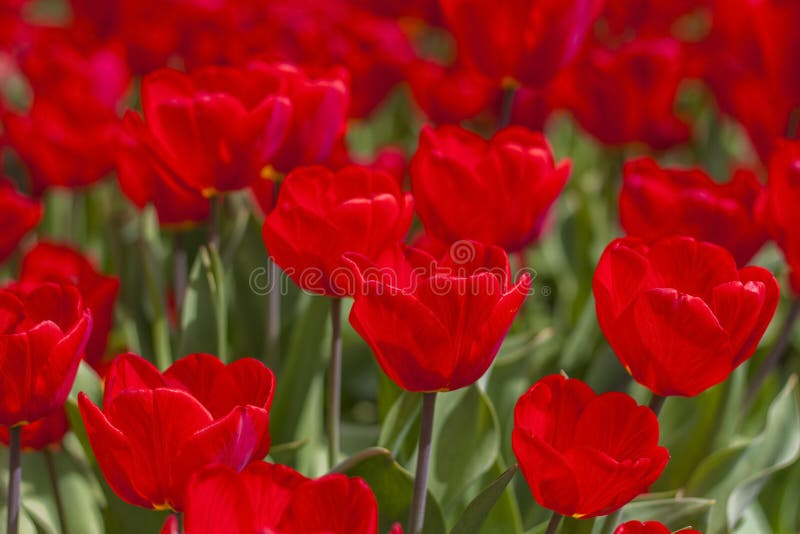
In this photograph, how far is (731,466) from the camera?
0.85m

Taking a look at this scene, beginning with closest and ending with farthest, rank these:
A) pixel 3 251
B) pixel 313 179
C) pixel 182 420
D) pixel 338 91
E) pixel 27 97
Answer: pixel 182 420
pixel 313 179
pixel 338 91
pixel 3 251
pixel 27 97

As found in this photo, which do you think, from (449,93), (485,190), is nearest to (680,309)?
(485,190)

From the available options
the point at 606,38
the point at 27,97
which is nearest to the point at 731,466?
the point at 606,38

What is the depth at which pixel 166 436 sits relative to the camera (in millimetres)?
532

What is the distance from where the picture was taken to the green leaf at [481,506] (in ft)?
1.98

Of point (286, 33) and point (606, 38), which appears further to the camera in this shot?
point (606, 38)

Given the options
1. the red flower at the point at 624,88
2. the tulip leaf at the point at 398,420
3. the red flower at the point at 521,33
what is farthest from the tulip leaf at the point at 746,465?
the red flower at the point at 624,88

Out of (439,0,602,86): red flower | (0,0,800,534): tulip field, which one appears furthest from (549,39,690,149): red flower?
(439,0,602,86): red flower

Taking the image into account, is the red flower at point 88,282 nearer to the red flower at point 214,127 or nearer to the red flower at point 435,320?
the red flower at point 214,127

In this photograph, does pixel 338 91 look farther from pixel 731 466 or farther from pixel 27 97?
pixel 27 97

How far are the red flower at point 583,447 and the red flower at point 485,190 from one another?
0.69ft

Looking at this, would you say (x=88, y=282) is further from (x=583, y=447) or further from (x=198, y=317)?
(x=583, y=447)

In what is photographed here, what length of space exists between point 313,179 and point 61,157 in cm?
56

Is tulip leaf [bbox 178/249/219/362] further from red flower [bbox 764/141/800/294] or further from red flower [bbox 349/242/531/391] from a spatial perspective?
red flower [bbox 764/141/800/294]
